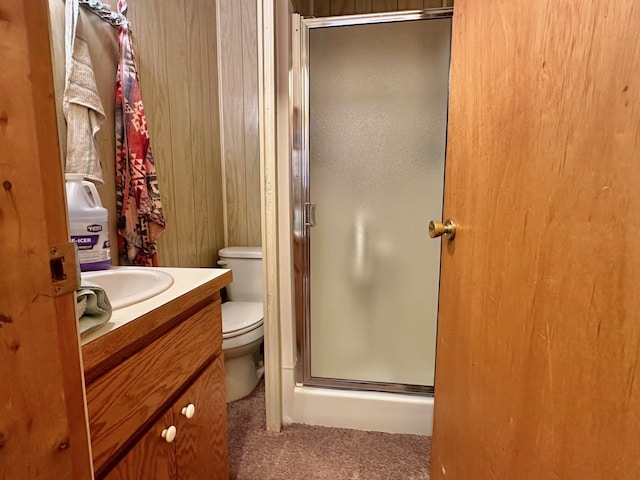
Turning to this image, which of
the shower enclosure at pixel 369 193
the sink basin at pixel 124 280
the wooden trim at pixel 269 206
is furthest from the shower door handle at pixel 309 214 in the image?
the sink basin at pixel 124 280

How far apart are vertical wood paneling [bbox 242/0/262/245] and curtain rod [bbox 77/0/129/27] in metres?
0.96

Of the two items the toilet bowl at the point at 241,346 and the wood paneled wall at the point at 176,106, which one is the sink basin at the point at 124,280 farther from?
the toilet bowl at the point at 241,346

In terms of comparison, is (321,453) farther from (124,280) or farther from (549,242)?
(549,242)

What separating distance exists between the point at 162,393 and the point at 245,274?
54.2 inches

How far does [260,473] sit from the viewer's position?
4.33 ft

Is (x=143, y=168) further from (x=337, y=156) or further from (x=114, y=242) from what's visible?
(x=337, y=156)

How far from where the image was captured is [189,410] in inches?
33.7

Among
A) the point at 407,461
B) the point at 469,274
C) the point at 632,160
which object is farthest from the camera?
the point at 407,461

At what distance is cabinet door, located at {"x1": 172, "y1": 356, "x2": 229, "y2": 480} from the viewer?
0.84 m

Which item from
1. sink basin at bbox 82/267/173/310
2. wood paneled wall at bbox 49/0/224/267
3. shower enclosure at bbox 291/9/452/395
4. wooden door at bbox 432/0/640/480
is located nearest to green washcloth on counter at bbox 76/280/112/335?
sink basin at bbox 82/267/173/310

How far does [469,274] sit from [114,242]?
130cm

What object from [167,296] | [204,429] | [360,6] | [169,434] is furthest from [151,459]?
[360,6]

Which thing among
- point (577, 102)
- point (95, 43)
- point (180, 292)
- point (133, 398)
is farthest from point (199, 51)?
point (577, 102)

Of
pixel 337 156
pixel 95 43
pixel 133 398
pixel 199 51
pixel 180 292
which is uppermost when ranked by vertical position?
pixel 199 51
